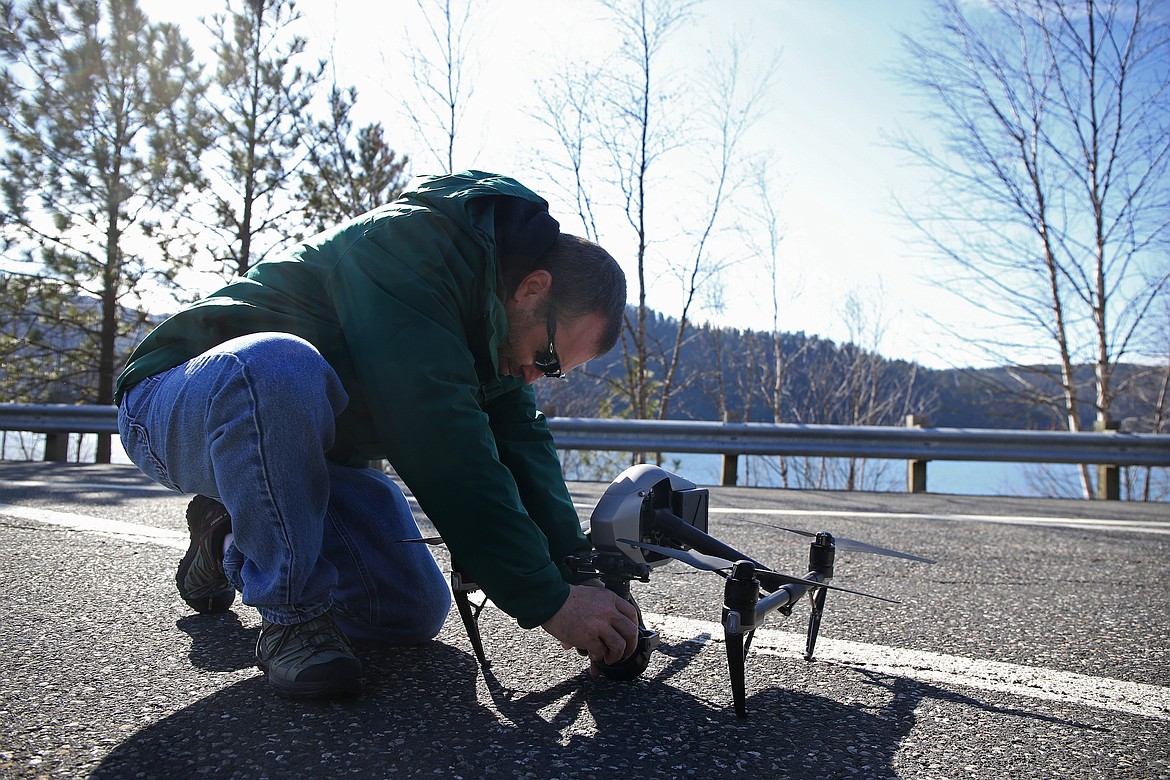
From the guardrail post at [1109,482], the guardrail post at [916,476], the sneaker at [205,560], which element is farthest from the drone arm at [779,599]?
the guardrail post at [1109,482]

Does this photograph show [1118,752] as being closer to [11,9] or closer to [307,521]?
[307,521]

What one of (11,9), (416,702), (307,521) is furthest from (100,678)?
(11,9)

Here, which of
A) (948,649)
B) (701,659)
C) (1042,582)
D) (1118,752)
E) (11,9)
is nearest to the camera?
(1118,752)

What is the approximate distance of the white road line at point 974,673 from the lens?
1.65 meters

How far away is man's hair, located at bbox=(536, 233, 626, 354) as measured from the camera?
1.68 m

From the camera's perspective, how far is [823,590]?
189cm

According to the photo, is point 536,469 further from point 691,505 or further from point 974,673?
point 974,673

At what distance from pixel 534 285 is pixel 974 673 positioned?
1.34m

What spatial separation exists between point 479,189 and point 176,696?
1.13 m

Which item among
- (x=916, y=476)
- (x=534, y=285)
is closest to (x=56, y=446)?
(x=534, y=285)

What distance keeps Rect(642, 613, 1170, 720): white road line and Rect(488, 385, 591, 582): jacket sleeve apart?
44 cm

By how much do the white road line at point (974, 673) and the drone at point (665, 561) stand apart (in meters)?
0.12

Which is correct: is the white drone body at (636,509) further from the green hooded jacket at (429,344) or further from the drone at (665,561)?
the green hooded jacket at (429,344)

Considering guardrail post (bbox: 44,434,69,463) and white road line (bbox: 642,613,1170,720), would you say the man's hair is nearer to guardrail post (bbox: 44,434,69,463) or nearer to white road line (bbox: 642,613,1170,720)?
white road line (bbox: 642,613,1170,720)
